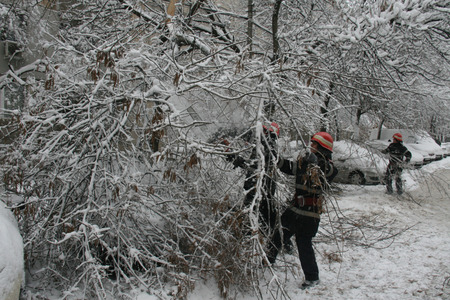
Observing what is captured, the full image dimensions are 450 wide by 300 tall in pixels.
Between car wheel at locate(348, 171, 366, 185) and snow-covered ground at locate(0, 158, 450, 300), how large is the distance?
276 cm

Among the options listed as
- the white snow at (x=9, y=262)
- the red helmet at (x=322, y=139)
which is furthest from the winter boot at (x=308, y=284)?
the white snow at (x=9, y=262)

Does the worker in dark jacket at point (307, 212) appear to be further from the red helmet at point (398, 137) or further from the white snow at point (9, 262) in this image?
the red helmet at point (398, 137)

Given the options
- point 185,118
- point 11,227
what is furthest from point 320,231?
point 11,227

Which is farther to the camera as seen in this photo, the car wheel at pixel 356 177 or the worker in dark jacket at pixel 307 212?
the car wheel at pixel 356 177

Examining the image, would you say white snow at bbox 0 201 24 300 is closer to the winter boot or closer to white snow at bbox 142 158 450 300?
white snow at bbox 142 158 450 300

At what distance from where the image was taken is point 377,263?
429cm

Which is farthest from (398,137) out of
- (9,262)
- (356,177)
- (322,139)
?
(9,262)

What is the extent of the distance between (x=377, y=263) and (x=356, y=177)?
5738 millimetres

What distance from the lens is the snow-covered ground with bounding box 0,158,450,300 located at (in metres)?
3.50

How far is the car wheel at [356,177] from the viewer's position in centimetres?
970

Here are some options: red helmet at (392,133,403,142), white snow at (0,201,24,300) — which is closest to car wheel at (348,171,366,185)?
red helmet at (392,133,403,142)

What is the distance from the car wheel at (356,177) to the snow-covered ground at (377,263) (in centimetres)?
276

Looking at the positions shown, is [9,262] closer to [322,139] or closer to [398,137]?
[322,139]

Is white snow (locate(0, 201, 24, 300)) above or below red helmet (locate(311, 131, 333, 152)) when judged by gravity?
below
